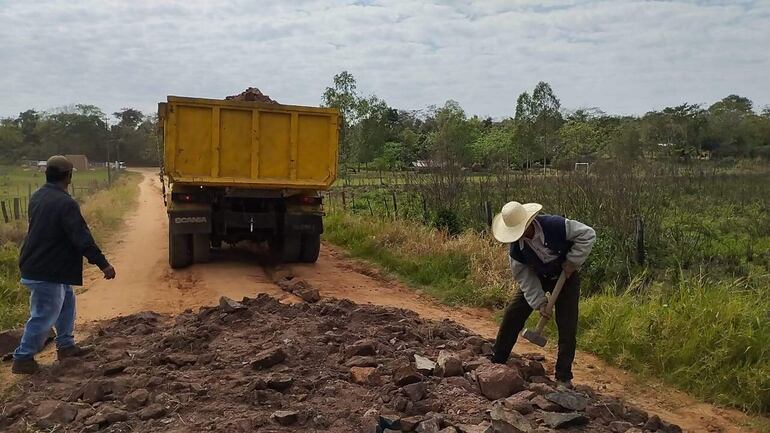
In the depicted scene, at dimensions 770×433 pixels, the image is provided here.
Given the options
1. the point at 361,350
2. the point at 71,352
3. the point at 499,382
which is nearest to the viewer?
the point at 499,382

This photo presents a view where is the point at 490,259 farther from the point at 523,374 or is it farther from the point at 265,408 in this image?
the point at 265,408

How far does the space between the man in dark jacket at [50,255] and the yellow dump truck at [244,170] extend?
4080 millimetres

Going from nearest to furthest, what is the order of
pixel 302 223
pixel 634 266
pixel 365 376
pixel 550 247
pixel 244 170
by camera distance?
1. pixel 365 376
2. pixel 550 247
3. pixel 634 266
4. pixel 244 170
5. pixel 302 223

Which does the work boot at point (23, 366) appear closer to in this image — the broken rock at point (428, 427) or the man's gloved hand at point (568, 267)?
the broken rock at point (428, 427)

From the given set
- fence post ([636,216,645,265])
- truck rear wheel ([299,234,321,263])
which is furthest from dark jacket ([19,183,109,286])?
fence post ([636,216,645,265])

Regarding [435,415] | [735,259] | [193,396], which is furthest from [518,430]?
[735,259]

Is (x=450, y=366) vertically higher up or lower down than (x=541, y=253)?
lower down

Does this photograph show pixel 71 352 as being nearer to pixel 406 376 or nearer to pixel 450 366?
pixel 406 376

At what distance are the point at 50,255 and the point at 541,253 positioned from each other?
3.94 metres

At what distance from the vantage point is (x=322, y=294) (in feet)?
28.5

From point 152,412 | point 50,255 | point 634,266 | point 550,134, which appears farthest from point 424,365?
point 550,134

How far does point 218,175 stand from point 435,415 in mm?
6619

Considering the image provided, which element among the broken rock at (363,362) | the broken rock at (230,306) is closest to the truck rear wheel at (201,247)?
the broken rock at (230,306)

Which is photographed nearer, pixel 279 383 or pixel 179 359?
pixel 279 383
